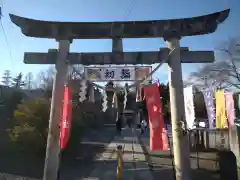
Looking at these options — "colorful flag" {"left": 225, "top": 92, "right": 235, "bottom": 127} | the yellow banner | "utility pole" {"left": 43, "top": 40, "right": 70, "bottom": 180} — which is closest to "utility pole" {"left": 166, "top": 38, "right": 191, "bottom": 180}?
"utility pole" {"left": 43, "top": 40, "right": 70, "bottom": 180}

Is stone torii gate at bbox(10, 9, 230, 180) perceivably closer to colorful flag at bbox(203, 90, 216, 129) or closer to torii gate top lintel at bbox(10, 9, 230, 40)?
torii gate top lintel at bbox(10, 9, 230, 40)

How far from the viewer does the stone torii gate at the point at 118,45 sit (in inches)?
280

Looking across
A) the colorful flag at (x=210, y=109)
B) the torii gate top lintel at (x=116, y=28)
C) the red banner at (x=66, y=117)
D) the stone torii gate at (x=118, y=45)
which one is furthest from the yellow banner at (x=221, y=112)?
the red banner at (x=66, y=117)

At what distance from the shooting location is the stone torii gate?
7.12 metres

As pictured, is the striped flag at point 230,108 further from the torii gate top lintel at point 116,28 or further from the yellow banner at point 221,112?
the torii gate top lintel at point 116,28

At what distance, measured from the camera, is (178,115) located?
700 centimetres

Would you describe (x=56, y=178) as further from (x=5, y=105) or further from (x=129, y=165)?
(x=5, y=105)

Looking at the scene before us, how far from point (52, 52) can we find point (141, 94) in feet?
11.1

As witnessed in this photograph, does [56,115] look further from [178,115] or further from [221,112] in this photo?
[221,112]

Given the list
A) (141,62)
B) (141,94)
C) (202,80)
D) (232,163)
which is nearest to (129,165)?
(232,163)

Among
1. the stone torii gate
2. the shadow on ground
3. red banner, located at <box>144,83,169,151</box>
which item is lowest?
the shadow on ground

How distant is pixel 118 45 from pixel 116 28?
0.57 metres

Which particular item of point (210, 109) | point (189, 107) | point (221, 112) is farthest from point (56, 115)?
point (210, 109)

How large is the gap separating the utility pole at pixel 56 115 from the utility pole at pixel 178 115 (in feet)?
11.4
